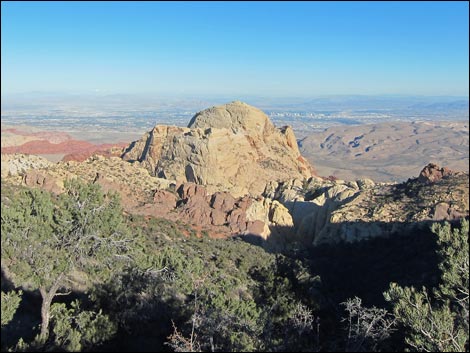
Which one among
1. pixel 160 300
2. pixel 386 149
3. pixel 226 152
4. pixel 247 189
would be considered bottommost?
pixel 386 149

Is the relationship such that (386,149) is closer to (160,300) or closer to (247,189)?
(247,189)

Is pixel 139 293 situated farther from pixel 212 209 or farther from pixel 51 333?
pixel 212 209

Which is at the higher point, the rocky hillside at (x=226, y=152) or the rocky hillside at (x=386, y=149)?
the rocky hillside at (x=226, y=152)

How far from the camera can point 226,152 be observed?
4378 cm

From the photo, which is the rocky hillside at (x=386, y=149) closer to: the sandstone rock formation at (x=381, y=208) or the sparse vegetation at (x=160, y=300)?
the sandstone rock formation at (x=381, y=208)

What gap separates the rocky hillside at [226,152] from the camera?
42875 mm

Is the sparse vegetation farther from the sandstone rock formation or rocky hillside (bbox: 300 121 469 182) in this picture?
rocky hillside (bbox: 300 121 469 182)

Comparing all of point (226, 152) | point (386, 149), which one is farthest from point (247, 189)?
point (386, 149)

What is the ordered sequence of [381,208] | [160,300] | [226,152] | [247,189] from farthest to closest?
[226,152]
[247,189]
[381,208]
[160,300]

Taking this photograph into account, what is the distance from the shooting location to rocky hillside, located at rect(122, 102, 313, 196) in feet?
141

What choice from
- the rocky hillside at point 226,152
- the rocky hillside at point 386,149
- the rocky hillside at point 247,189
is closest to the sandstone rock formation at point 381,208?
the rocky hillside at point 247,189

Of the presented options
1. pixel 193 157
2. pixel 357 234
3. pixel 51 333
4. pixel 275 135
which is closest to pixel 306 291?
pixel 51 333

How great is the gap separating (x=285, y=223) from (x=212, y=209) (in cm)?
612

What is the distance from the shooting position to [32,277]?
11.3 meters
